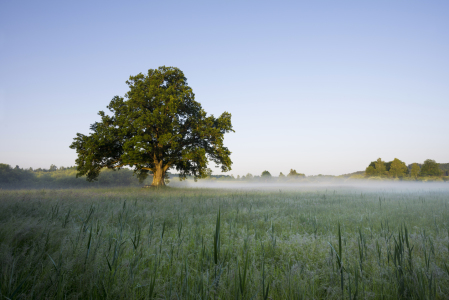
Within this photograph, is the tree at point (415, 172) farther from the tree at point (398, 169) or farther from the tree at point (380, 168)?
the tree at point (380, 168)

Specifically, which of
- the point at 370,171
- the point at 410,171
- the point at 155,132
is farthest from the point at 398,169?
the point at 155,132

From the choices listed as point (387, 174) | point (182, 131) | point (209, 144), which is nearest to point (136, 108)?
point (182, 131)

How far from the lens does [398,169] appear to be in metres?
64.6

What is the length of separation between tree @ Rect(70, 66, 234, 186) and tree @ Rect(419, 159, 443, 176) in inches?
2578

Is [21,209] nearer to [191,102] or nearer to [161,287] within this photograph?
[161,287]

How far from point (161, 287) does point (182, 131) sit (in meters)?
20.9

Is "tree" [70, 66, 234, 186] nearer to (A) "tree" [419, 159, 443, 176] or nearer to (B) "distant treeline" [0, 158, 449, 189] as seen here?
(B) "distant treeline" [0, 158, 449, 189]

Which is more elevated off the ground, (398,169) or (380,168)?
(380,168)

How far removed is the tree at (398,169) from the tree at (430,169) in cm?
454

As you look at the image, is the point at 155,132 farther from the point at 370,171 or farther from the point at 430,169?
the point at 370,171

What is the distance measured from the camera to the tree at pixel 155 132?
1900 centimetres

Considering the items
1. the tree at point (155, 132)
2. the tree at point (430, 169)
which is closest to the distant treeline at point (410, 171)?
the tree at point (430, 169)

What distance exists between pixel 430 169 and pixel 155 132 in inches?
2854

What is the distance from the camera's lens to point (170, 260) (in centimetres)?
253
